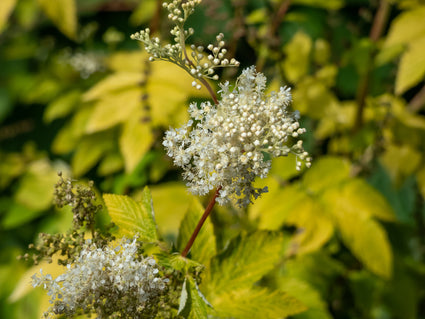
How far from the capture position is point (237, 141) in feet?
1.50

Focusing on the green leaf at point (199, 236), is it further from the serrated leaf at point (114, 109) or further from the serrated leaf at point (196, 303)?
the serrated leaf at point (114, 109)

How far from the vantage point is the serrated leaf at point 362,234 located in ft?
4.10

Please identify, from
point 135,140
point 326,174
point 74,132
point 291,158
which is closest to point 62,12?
point 74,132

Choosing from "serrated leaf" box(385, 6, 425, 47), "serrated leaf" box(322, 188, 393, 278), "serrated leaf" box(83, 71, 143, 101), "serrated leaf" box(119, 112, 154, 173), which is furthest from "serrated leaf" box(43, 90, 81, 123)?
"serrated leaf" box(385, 6, 425, 47)

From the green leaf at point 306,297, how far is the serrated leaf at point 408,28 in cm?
90

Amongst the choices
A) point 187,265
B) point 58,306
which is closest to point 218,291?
point 187,265

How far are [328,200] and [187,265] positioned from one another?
89 centimetres

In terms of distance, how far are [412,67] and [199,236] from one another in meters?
1.04

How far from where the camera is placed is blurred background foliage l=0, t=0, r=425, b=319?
4.17ft

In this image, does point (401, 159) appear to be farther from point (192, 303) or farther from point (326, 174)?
point (192, 303)

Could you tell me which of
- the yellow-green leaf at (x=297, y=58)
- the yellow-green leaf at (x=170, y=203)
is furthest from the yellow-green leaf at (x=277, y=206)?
the yellow-green leaf at (x=297, y=58)

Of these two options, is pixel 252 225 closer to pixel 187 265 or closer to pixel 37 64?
pixel 187 265

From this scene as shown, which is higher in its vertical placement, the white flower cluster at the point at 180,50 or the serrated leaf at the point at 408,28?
the white flower cluster at the point at 180,50

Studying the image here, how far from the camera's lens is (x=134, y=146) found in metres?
1.26
